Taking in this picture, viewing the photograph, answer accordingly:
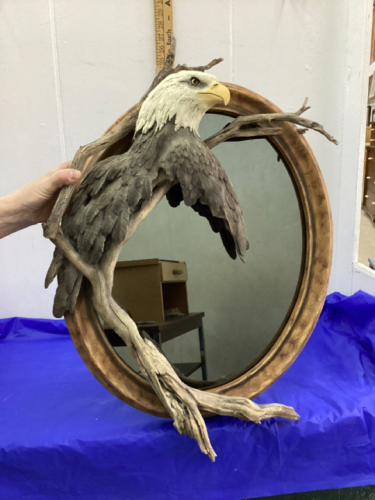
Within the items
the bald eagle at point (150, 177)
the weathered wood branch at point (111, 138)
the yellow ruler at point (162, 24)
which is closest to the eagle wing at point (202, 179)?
the bald eagle at point (150, 177)

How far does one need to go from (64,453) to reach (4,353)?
0.54m

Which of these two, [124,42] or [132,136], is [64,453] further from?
[124,42]

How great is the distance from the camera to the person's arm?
0.55 metres

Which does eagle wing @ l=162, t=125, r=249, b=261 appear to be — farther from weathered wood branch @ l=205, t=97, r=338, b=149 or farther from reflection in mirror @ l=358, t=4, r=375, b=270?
reflection in mirror @ l=358, t=4, r=375, b=270

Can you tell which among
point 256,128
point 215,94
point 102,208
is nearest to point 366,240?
point 256,128

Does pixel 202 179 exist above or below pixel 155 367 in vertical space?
above

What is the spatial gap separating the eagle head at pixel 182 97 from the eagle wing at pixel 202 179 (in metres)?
0.03

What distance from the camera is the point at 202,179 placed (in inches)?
20.3

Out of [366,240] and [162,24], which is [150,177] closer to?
[162,24]

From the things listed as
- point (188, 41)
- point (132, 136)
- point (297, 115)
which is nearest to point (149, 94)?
point (132, 136)

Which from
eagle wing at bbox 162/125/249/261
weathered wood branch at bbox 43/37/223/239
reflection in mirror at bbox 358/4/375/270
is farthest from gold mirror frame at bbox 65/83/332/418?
reflection in mirror at bbox 358/4/375/270

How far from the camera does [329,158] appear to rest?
121cm

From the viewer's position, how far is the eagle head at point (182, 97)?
524 millimetres

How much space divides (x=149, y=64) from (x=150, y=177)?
804 mm
